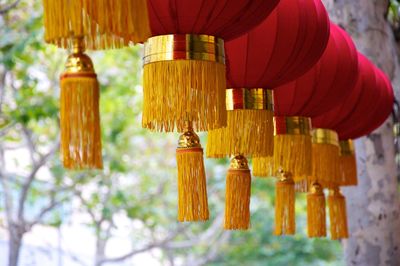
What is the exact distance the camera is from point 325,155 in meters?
3.12

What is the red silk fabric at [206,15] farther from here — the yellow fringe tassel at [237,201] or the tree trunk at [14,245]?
the tree trunk at [14,245]

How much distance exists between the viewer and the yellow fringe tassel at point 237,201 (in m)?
2.30

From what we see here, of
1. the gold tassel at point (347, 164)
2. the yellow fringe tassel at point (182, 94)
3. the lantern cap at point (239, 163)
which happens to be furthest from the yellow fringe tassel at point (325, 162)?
the yellow fringe tassel at point (182, 94)

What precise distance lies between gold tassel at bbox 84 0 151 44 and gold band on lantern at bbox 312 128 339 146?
1.65 meters

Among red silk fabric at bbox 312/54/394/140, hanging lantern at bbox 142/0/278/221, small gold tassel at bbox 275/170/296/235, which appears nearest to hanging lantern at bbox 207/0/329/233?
hanging lantern at bbox 142/0/278/221

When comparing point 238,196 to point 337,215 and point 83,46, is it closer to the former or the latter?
point 83,46

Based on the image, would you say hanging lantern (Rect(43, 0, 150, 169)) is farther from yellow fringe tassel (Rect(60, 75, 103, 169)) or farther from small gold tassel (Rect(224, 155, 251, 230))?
small gold tassel (Rect(224, 155, 251, 230))

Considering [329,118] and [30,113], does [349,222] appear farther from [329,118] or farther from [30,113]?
[30,113]

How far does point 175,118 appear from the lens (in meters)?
1.81

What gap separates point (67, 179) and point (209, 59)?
6320mm

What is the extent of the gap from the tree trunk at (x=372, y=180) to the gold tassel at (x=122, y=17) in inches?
115

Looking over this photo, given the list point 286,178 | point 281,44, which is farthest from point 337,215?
point 281,44

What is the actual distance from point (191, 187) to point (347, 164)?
1.61 metres

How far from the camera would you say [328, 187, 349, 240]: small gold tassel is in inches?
136
